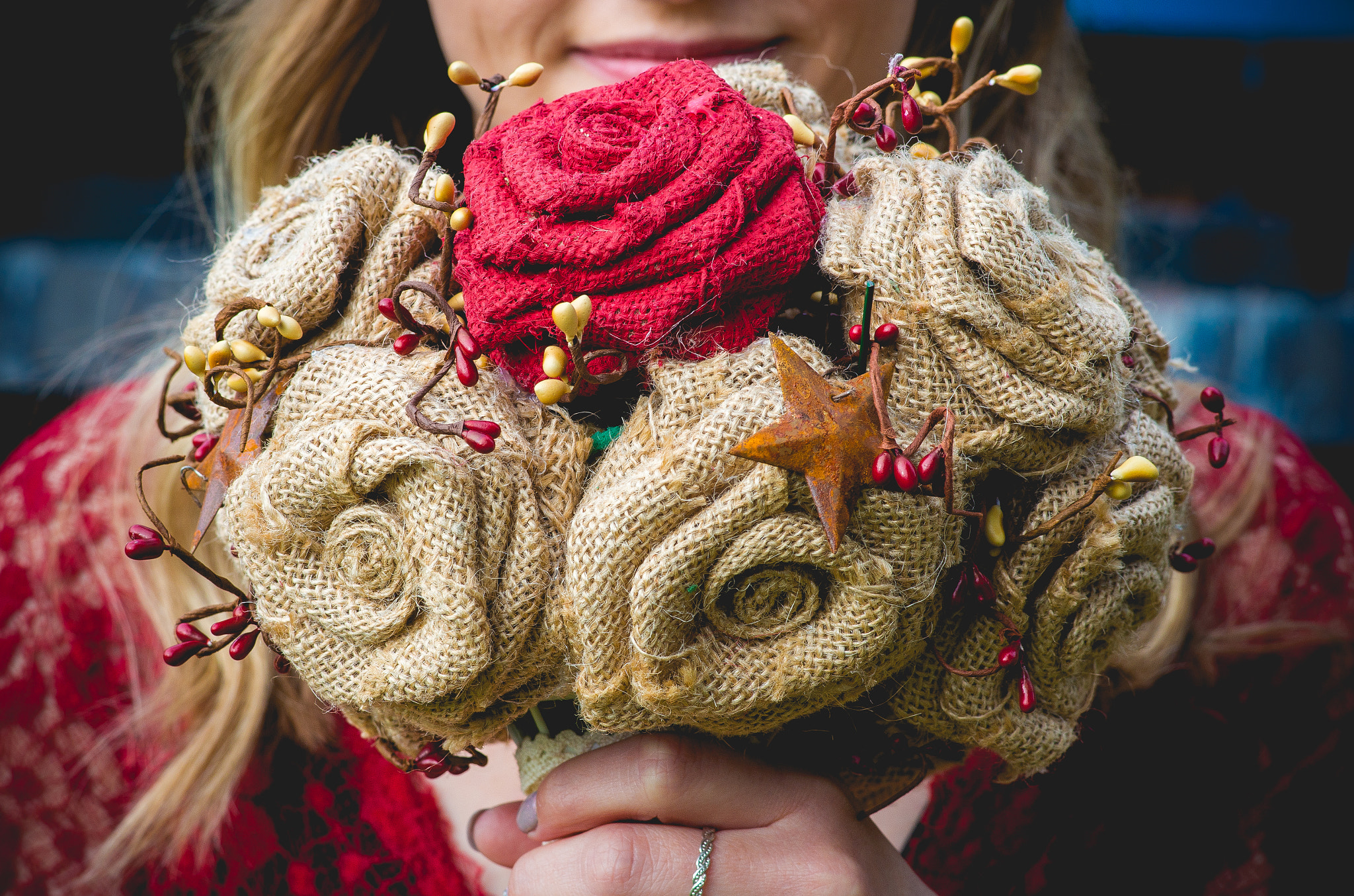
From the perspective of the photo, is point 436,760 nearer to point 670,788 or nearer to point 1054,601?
point 670,788

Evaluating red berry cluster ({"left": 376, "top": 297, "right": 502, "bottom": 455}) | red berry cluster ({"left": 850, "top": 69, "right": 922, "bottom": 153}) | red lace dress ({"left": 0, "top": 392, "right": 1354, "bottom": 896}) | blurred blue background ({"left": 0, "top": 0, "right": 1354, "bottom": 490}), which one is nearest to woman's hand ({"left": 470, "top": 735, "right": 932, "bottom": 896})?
red berry cluster ({"left": 376, "top": 297, "right": 502, "bottom": 455})

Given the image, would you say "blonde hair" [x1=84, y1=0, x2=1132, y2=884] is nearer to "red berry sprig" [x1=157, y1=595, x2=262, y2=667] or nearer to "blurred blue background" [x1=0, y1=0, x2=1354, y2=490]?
"red berry sprig" [x1=157, y1=595, x2=262, y2=667]

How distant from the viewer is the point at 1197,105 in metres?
2.77

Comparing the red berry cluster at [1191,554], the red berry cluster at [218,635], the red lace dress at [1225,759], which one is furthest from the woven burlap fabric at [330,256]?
the red lace dress at [1225,759]

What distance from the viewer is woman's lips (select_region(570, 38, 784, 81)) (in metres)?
0.68

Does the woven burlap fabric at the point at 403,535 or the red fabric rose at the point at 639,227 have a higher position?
the red fabric rose at the point at 639,227

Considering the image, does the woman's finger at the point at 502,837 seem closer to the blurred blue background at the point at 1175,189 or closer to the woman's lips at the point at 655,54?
the woman's lips at the point at 655,54

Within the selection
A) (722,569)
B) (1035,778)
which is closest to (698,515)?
(722,569)

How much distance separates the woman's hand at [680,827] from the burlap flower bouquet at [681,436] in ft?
0.27

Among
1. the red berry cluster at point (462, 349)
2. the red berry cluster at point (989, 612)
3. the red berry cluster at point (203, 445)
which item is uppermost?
the red berry cluster at point (462, 349)

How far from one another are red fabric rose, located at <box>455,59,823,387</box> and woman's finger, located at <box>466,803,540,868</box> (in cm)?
37

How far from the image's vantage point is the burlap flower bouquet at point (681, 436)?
424mm

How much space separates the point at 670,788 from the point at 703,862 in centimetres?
5

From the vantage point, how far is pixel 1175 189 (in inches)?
114
